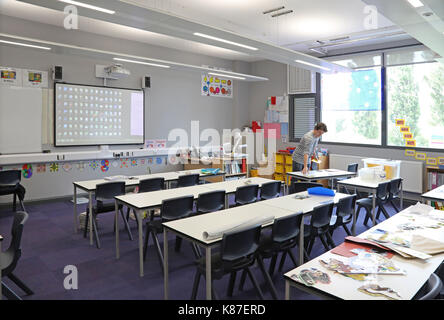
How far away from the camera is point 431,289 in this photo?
68.6 inches

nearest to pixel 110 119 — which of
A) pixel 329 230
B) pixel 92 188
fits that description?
pixel 92 188

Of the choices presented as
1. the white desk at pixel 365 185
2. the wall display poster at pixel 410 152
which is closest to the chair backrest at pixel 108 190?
the white desk at pixel 365 185

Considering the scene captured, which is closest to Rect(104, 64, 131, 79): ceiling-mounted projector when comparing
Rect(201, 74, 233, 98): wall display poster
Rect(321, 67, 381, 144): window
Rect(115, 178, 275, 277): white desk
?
Rect(201, 74, 233, 98): wall display poster

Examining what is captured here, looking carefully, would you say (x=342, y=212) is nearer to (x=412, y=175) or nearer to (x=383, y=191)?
(x=383, y=191)

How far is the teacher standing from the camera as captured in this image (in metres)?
5.68

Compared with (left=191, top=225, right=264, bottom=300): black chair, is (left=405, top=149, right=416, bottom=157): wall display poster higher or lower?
higher

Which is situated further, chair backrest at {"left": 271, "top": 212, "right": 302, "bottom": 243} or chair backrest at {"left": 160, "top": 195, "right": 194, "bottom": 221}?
chair backrest at {"left": 160, "top": 195, "right": 194, "bottom": 221}

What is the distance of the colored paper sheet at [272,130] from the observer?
30.0 ft

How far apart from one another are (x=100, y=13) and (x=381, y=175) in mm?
4516

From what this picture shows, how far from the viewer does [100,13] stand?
2.95 m

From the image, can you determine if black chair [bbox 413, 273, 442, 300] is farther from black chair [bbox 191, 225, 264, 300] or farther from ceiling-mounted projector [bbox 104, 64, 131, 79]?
ceiling-mounted projector [bbox 104, 64, 131, 79]

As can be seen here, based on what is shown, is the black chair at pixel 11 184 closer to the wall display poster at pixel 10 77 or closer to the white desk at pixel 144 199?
the wall display poster at pixel 10 77

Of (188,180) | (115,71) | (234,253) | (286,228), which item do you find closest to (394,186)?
(286,228)

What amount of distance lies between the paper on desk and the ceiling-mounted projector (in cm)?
501
